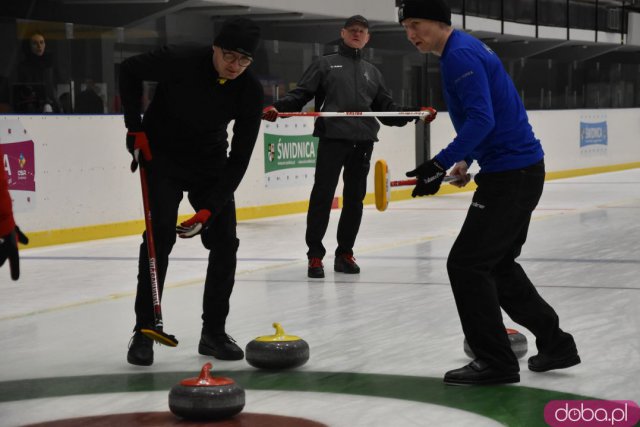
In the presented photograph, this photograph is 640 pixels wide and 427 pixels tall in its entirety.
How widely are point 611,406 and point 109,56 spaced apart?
26.0ft

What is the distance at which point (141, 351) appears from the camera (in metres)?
4.84

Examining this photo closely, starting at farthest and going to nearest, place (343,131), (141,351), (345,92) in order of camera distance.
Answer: (345,92) < (343,131) < (141,351)

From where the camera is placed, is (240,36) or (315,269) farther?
(315,269)

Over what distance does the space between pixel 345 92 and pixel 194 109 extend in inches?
124

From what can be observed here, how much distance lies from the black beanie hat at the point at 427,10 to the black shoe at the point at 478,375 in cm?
120

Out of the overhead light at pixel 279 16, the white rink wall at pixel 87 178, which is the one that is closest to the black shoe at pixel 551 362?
the white rink wall at pixel 87 178

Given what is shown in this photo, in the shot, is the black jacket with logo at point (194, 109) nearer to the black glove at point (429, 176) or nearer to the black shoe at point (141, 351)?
the black shoe at point (141, 351)

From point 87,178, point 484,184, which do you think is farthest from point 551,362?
point 87,178

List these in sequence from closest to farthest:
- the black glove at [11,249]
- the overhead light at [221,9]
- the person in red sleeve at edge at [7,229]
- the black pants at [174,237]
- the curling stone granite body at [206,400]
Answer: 1. the person in red sleeve at edge at [7,229]
2. the black glove at [11,249]
3. the curling stone granite body at [206,400]
4. the black pants at [174,237]
5. the overhead light at [221,9]

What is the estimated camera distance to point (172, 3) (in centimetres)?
1309

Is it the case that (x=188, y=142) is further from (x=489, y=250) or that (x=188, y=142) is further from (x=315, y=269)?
(x=315, y=269)

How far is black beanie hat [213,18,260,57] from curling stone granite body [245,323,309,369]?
1.08 meters

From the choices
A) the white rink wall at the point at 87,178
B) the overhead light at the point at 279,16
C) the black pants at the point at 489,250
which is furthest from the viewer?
the overhead light at the point at 279,16

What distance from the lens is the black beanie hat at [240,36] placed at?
460cm
